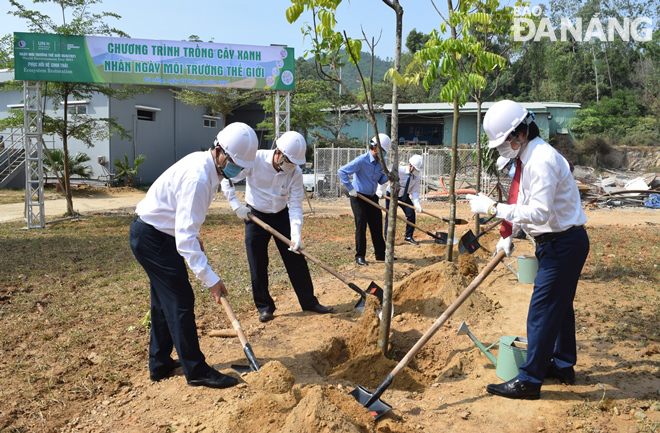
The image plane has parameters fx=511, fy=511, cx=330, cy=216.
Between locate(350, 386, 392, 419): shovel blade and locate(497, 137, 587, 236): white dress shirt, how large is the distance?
1.47 m

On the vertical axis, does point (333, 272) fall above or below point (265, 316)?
above

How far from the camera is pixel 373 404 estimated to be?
10.7 ft

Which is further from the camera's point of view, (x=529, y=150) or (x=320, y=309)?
(x=320, y=309)

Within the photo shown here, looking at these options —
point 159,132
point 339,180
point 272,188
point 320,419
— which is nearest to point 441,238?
point 272,188

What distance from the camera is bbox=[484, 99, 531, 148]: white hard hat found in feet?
11.2

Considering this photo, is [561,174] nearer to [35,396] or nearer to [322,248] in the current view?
[35,396]

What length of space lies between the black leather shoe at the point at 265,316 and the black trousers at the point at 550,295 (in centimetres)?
265

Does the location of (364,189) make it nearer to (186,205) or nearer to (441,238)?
(441,238)

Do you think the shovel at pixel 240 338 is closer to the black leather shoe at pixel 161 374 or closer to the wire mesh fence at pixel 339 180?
the black leather shoe at pixel 161 374

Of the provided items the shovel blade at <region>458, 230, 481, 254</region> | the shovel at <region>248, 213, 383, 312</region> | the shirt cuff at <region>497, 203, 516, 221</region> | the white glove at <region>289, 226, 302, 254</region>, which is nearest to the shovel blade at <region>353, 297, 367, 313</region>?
the shovel at <region>248, 213, 383, 312</region>

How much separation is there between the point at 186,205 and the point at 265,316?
2.18 m

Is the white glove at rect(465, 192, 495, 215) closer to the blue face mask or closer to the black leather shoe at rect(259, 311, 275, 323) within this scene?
the blue face mask

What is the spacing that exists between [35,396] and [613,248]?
8.96 m

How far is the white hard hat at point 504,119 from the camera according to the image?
134 inches
